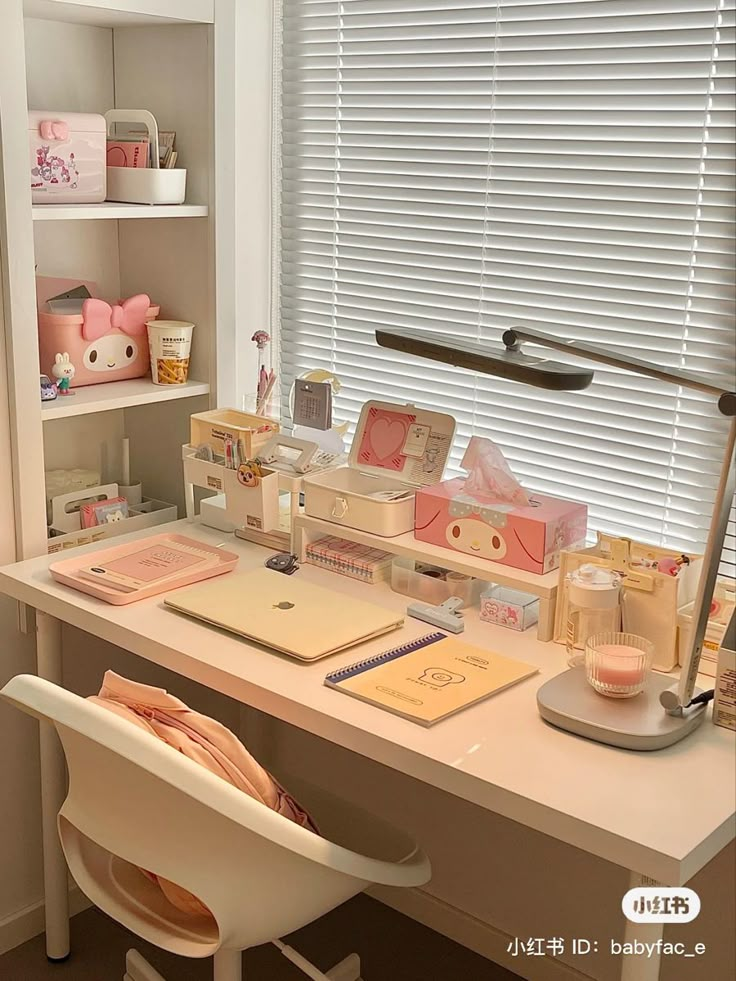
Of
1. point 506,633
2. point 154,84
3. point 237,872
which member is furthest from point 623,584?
point 154,84

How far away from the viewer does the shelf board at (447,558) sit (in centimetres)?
188

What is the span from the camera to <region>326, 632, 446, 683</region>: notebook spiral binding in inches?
67.3

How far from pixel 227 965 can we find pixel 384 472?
0.93 m

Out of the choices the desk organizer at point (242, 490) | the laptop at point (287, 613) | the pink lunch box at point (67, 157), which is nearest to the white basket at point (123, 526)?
the desk organizer at point (242, 490)

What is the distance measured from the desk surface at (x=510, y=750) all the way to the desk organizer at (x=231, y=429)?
416 millimetres

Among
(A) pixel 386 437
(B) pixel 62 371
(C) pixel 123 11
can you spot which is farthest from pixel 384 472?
(C) pixel 123 11

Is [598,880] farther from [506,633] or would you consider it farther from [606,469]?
[606,469]

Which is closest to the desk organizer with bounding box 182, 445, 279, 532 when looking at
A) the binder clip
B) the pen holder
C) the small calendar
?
the pen holder

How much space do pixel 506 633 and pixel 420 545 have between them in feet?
0.77

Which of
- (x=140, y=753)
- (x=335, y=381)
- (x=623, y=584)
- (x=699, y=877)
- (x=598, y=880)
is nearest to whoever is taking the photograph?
(x=140, y=753)

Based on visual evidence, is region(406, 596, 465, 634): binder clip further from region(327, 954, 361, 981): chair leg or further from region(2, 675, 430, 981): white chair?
region(327, 954, 361, 981): chair leg

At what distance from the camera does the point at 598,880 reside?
2123 mm

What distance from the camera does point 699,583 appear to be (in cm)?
156

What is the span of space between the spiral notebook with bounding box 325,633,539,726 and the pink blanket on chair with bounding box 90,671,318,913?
0.19 metres
